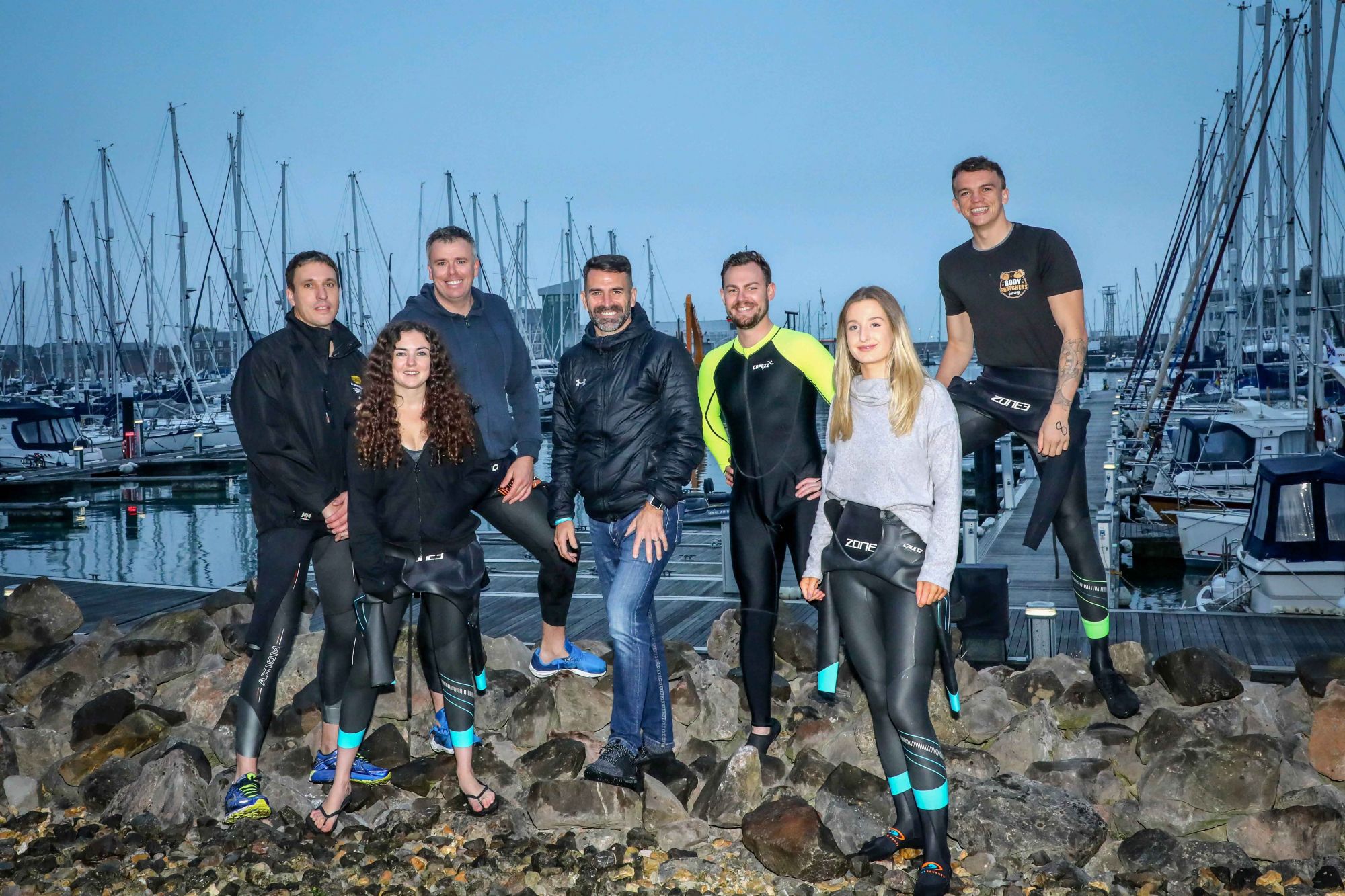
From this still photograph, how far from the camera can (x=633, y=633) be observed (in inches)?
191

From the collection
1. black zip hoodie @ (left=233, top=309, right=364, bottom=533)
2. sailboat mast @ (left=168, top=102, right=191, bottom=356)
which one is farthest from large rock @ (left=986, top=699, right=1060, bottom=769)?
sailboat mast @ (left=168, top=102, right=191, bottom=356)

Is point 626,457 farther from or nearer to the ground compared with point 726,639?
farther from the ground

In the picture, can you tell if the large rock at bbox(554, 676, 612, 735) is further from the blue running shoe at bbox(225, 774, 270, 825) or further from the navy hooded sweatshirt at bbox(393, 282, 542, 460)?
the blue running shoe at bbox(225, 774, 270, 825)

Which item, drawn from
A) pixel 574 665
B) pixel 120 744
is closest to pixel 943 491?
pixel 574 665

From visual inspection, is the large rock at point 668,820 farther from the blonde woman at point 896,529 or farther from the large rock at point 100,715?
the large rock at point 100,715

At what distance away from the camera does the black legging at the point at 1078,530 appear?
16.2ft

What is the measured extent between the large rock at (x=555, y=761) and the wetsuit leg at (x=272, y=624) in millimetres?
1217

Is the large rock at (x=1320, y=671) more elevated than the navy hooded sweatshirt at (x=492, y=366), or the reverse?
the navy hooded sweatshirt at (x=492, y=366)

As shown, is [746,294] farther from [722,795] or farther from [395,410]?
[722,795]

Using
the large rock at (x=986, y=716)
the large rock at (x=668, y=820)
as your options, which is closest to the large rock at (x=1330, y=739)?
the large rock at (x=986, y=716)

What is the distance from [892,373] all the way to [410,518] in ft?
6.70

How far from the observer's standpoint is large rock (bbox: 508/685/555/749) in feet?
18.8

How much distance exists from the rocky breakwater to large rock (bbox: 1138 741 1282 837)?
0.03ft

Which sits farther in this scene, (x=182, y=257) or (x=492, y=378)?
(x=182, y=257)
